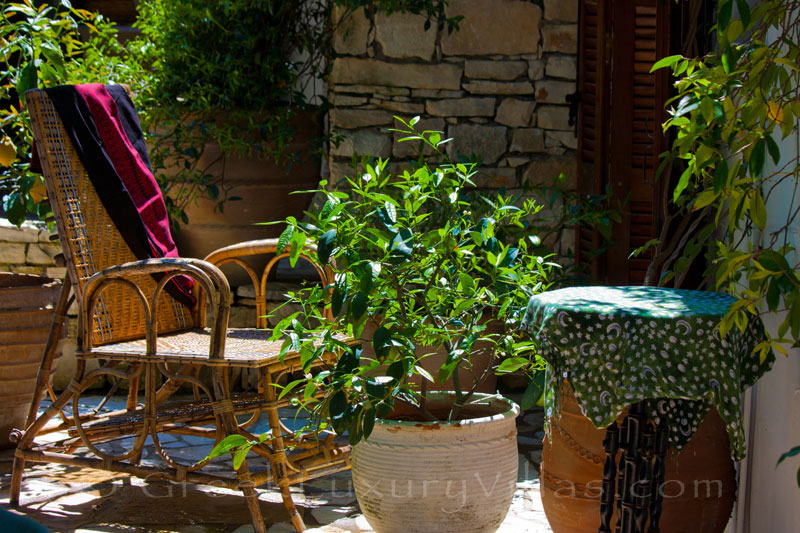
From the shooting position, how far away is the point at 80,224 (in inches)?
101

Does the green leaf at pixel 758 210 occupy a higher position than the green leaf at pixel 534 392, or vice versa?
the green leaf at pixel 758 210

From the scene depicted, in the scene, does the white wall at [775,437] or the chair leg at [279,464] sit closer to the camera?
the white wall at [775,437]

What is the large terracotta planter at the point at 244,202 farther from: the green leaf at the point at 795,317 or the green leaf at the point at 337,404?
the green leaf at the point at 795,317

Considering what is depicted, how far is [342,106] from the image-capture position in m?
3.71

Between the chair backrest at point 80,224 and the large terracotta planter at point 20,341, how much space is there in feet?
1.71

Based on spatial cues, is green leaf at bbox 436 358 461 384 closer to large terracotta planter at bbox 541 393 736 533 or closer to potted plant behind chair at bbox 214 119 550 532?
potted plant behind chair at bbox 214 119 550 532

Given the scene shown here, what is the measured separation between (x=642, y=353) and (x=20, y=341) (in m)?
2.34

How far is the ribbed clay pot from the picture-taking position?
6.31 ft

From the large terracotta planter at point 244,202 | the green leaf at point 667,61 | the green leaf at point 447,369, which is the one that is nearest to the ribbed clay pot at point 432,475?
the green leaf at point 447,369

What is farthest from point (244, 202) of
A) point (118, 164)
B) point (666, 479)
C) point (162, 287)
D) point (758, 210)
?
point (758, 210)

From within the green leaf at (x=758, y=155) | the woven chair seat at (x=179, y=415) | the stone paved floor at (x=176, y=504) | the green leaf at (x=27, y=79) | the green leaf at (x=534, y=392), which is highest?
the green leaf at (x=27, y=79)

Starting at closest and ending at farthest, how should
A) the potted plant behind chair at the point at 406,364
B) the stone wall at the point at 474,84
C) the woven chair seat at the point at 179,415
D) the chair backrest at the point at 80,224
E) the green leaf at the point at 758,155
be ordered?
the green leaf at the point at 758,155 → the potted plant behind chair at the point at 406,364 → the woven chair seat at the point at 179,415 → the chair backrest at the point at 80,224 → the stone wall at the point at 474,84

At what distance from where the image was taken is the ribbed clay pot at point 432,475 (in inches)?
75.7

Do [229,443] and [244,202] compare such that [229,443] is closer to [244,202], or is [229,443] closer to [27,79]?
[27,79]
